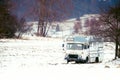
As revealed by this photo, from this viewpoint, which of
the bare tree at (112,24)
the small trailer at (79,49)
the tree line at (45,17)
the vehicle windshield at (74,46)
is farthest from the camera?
the tree line at (45,17)

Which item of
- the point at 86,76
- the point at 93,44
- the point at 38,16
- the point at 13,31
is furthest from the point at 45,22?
the point at 86,76

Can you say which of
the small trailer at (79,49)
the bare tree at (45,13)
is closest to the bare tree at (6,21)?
the bare tree at (45,13)

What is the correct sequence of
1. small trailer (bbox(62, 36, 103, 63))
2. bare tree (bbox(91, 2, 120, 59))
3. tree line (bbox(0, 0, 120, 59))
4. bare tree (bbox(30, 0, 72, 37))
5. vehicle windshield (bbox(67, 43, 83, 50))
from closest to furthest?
small trailer (bbox(62, 36, 103, 63)), bare tree (bbox(91, 2, 120, 59)), vehicle windshield (bbox(67, 43, 83, 50)), tree line (bbox(0, 0, 120, 59)), bare tree (bbox(30, 0, 72, 37))

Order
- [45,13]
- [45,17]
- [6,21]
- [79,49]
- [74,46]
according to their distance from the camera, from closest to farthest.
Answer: [79,49] → [74,46] → [6,21] → [45,13] → [45,17]

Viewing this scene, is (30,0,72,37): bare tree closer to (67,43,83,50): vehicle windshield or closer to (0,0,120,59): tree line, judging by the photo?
(0,0,120,59): tree line

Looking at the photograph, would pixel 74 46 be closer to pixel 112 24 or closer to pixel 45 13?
pixel 112 24

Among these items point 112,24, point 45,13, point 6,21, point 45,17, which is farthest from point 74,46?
point 45,17

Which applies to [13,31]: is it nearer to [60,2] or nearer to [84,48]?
[60,2]

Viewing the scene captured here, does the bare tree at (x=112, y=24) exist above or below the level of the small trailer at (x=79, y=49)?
above

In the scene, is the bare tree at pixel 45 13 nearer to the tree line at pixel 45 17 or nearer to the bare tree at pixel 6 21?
the tree line at pixel 45 17

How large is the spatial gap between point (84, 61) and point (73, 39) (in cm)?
217

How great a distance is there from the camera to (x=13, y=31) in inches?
3339

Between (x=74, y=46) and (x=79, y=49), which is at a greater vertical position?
(x=74, y=46)

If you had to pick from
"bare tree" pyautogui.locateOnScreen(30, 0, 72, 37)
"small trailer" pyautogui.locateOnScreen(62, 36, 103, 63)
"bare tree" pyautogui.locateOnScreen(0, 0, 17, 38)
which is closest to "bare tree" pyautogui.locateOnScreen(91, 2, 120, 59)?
"small trailer" pyautogui.locateOnScreen(62, 36, 103, 63)
